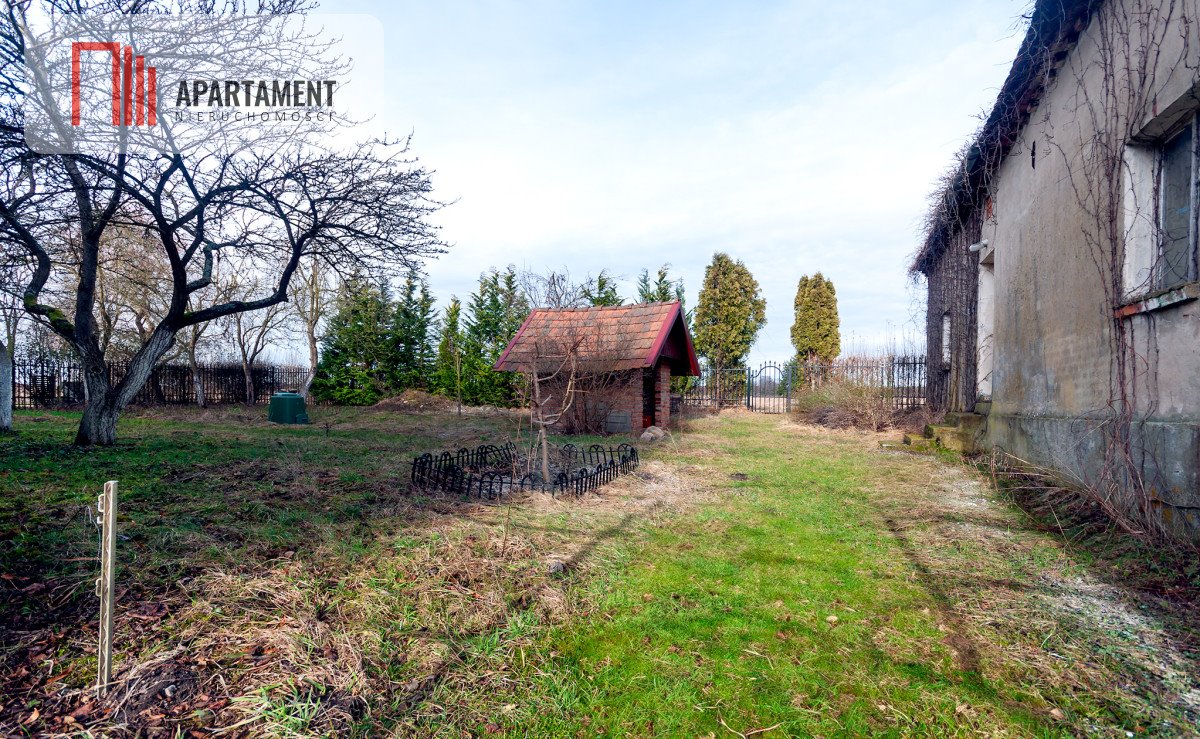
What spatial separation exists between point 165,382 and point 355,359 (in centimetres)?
667

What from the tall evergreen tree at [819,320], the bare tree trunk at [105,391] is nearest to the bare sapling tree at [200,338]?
the bare tree trunk at [105,391]

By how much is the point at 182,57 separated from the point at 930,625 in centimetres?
975

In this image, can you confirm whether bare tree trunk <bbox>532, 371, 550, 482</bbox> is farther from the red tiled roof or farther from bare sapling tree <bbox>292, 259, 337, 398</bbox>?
bare sapling tree <bbox>292, 259, 337, 398</bbox>

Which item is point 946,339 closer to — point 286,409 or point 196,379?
point 286,409

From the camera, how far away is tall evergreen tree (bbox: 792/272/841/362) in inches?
1103

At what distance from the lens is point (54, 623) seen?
2.65 m

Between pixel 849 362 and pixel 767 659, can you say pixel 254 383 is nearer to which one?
pixel 849 362

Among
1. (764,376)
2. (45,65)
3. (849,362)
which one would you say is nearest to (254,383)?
(45,65)

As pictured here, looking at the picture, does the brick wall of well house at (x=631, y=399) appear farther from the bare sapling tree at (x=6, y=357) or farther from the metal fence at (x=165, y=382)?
the metal fence at (x=165, y=382)

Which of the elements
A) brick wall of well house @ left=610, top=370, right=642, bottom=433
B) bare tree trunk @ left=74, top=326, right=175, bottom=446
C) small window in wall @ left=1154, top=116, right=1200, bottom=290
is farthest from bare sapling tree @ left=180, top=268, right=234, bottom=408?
small window in wall @ left=1154, top=116, right=1200, bottom=290

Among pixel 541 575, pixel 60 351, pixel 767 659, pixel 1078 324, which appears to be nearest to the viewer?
pixel 767 659

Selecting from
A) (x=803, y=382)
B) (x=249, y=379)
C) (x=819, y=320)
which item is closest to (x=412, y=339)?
(x=249, y=379)

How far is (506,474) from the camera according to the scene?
7.67 metres

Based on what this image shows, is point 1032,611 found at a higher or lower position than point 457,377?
lower
